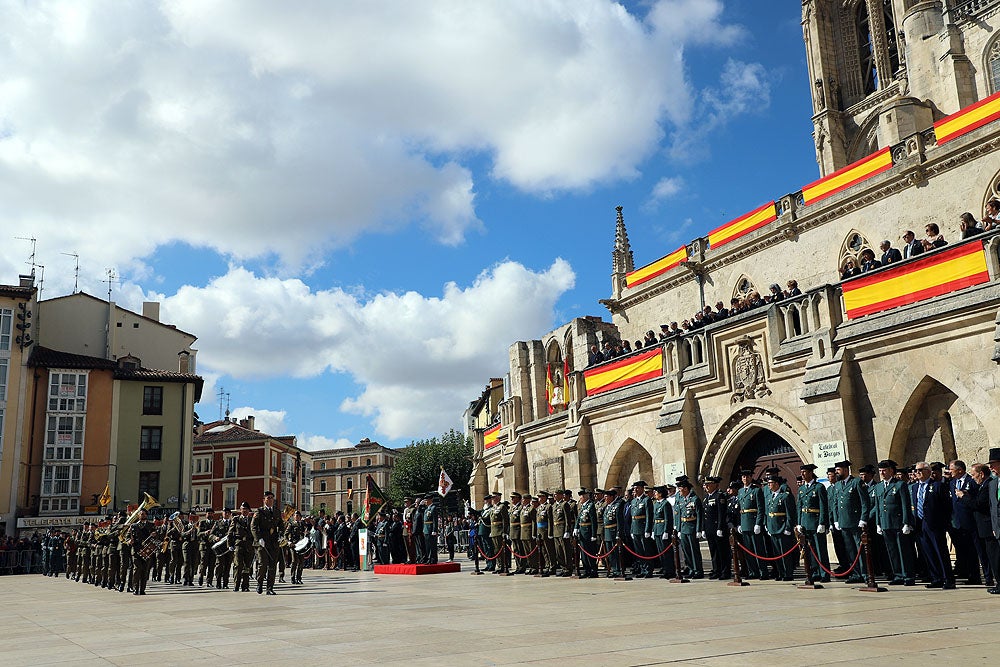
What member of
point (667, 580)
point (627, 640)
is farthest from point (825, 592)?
point (627, 640)

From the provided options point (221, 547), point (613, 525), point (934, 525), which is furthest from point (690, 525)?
point (221, 547)

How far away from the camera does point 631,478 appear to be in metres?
23.0

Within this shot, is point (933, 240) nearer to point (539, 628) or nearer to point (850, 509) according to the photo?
point (850, 509)

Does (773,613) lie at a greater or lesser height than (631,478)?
lesser

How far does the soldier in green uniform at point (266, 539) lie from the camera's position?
49.9 ft

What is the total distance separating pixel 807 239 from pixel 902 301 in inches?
374

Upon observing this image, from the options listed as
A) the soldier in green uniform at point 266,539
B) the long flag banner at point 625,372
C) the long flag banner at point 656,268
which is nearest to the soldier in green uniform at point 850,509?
the long flag banner at point 625,372

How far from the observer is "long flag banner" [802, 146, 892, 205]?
22.0m

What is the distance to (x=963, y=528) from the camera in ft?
35.1

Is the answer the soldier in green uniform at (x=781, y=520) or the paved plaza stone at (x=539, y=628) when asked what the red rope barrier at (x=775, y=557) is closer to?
the soldier in green uniform at (x=781, y=520)

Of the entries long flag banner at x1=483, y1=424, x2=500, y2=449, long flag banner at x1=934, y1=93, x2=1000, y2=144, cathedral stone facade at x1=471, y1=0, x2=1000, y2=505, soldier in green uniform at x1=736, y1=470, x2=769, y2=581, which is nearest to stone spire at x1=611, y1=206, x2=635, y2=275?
cathedral stone facade at x1=471, y1=0, x2=1000, y2=505

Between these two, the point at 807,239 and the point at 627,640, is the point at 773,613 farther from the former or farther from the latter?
the point at 807,239

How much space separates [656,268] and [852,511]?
61.6 ft

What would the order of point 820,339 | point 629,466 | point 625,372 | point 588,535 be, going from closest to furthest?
point 820,339, point 588,535, point 625,372, point 629,466
